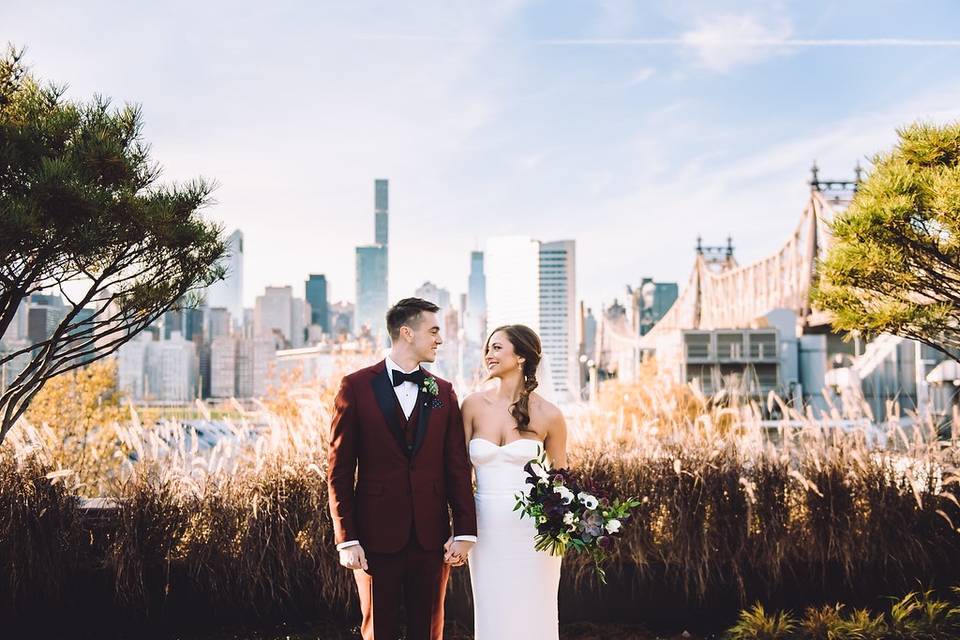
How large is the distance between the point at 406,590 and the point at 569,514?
2.67ft

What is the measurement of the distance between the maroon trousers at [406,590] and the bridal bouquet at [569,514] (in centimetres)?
47

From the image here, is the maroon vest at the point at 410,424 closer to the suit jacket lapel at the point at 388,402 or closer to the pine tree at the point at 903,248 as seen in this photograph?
the suit jacket lapel at the point at 388,402

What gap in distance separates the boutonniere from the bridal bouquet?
1.74ft

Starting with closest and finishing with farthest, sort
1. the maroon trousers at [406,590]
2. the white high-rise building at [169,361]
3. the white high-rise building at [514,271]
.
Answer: the maroon trousers at [406,590] → the white high-rise building at [169,361] → the white high-rise building at [514,271]

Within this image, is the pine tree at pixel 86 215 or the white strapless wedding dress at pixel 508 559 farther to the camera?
the pine tree at pixel 86 215

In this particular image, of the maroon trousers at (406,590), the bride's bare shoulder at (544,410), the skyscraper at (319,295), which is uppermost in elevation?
the skyscraper at (319,295)

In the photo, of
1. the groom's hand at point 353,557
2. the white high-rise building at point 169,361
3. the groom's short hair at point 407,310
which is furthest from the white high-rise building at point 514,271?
the groom's hand at point 353,557

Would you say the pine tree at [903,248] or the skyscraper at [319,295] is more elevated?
the skyscraper at [319,295]

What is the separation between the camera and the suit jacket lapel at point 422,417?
3.57m

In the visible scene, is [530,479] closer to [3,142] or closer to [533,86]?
[3,142]

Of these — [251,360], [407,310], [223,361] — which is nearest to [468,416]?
[407,310]

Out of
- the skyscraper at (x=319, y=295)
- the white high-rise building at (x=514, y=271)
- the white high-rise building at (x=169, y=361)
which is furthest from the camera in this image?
the skyscraper at (x=319, y=295)

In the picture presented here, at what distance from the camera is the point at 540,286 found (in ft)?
581

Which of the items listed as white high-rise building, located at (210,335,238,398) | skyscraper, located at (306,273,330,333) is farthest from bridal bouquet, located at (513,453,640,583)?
skyscraper, located at (306,273,330,333)
